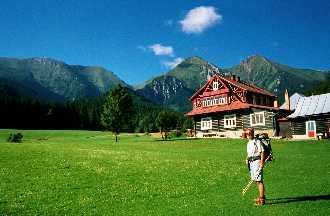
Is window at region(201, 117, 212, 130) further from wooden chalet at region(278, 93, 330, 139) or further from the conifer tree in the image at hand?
the conifer tree

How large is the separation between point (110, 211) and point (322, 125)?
58.3 m

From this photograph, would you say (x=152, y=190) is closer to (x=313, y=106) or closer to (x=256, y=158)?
(x=256, y=158)

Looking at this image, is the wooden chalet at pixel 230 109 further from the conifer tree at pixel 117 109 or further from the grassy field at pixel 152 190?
the grassy field at pixel 152 190

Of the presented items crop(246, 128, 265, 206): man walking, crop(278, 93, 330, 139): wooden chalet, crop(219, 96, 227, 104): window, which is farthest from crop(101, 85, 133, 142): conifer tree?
crop(246, 128, 265, 206): man walking

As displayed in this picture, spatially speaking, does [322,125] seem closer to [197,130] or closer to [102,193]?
[197,130]

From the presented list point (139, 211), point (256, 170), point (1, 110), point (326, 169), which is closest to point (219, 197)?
point (256, 170)

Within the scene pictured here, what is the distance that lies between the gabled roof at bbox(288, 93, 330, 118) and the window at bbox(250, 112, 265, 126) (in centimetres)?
591

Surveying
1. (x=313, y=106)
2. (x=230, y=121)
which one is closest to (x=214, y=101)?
(x=230, y=121)

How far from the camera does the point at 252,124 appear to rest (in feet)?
235

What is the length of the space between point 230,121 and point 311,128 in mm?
15641

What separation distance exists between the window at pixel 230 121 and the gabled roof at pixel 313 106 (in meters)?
11.9

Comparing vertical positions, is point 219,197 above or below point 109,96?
below

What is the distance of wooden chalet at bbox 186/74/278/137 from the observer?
71.4 meters

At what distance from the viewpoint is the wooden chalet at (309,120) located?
63.5 m
